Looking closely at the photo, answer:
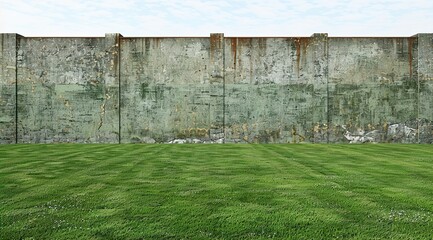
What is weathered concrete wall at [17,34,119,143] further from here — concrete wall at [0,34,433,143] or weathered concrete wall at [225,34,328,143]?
weathered concrete wall at [225,34,328,143]

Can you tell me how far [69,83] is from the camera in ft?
58.1

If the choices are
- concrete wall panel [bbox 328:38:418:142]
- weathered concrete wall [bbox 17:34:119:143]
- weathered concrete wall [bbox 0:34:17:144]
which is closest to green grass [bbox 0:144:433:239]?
weathered concrete wall [bbox 17:34:119:143]

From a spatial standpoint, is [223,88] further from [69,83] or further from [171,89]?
[69,83]

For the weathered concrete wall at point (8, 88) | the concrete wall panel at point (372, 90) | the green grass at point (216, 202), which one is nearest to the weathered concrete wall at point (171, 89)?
the weathered concrete wall at point (8, 88)

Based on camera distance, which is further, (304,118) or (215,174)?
(304,118)

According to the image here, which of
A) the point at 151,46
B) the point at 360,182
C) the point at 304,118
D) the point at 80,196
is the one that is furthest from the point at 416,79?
the point at 80,196

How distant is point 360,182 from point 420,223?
242 cm

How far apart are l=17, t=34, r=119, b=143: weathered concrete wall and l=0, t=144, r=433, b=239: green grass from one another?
31.3 ft

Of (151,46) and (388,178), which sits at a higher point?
(151,46)

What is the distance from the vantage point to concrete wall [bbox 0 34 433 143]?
58.0 feet

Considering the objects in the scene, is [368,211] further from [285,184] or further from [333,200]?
[285,184]

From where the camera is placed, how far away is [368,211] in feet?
14.9

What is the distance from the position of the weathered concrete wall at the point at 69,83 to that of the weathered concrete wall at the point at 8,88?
25 cm

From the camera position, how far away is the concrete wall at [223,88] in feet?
58.0
